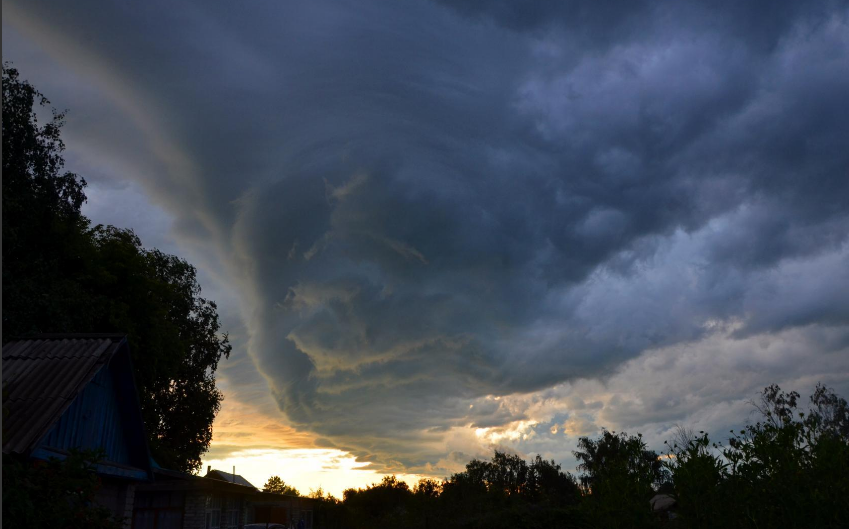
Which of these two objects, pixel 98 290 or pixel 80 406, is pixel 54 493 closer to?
pixel 80 406

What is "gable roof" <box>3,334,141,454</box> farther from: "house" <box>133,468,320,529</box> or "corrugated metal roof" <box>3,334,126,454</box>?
"house" <box>133,468,320,529</box>

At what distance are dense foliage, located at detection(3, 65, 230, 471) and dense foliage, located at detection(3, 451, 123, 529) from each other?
17.2 m

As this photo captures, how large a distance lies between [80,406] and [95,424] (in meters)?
0.98

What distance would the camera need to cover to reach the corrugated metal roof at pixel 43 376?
39.9 ft

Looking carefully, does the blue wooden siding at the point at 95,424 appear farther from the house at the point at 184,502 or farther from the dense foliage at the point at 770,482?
the dense foliage at the point at 770,482

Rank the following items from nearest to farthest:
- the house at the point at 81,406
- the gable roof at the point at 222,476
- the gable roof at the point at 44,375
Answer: the gable roof at the point at 44,375, the house at the point at 81,406, the gable roof at the point at 222,476

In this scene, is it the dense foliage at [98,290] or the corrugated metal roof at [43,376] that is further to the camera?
the dense foliage at [98,290]

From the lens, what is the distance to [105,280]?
3425 centimetres

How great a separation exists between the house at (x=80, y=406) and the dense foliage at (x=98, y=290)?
9598 millimetres

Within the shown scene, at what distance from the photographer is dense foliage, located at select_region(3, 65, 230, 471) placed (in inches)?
1052

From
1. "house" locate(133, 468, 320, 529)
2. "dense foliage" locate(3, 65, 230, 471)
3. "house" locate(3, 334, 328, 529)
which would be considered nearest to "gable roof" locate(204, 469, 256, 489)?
"dense foliage" locate(3, 65, 230, 471)

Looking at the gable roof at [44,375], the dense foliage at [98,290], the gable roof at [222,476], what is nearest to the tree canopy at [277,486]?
the gable roof at [222,476]

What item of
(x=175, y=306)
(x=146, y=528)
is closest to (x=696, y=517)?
(x=146, y=528)

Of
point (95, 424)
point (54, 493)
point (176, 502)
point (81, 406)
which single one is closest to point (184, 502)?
point (176, 502)
